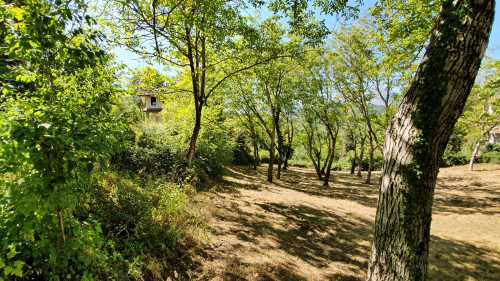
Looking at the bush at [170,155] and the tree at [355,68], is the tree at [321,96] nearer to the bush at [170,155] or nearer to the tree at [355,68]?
the tree at [355,68]

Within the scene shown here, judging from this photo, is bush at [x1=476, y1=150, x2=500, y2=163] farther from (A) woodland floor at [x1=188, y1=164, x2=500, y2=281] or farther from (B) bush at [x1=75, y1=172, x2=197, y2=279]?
(B) bush at [x1=75, y1=172, x2=197, y2=279]

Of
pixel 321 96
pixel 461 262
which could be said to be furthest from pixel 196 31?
pixel 321 96

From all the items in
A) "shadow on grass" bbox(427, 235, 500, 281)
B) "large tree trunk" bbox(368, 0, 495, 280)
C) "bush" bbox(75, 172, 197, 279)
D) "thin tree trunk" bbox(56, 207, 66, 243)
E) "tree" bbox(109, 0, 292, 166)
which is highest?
"tree" bbox(109, 0, 292, 166)

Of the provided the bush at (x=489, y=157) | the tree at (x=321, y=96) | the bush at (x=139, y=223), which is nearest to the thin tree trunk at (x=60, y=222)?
the bush at (x=139, y=223)

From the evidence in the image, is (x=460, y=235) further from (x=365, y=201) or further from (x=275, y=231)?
(x=275, y=231)

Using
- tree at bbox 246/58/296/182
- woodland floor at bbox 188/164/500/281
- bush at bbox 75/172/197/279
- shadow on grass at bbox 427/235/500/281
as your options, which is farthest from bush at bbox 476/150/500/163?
bush at bbox 75/172/197/279

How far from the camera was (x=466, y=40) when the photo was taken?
2.09 metres

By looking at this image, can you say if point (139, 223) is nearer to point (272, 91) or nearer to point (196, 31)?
point (196, 31)

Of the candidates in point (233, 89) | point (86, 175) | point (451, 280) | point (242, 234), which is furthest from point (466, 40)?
point (233, 89)

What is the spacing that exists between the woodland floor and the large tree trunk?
82.0 inches

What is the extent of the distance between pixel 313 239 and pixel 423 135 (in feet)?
14.3

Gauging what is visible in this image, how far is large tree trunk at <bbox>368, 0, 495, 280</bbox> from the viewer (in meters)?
2.11

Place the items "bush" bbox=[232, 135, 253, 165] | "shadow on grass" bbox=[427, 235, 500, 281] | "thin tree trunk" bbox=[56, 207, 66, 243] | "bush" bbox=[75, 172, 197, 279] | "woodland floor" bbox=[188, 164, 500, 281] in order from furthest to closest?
"bush" bbox=[232, 135, 253, 165]
"shadow on grass" bbox=[427, 235, 500, 281]
"woodland floor" bbox=[188, 164, 500, 281]
"bush" bbox=[75, 172, 197, 279]
"thin tree trunk" bbox=[56, 207, 66, 243]

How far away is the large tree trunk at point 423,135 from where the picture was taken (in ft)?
6.93
